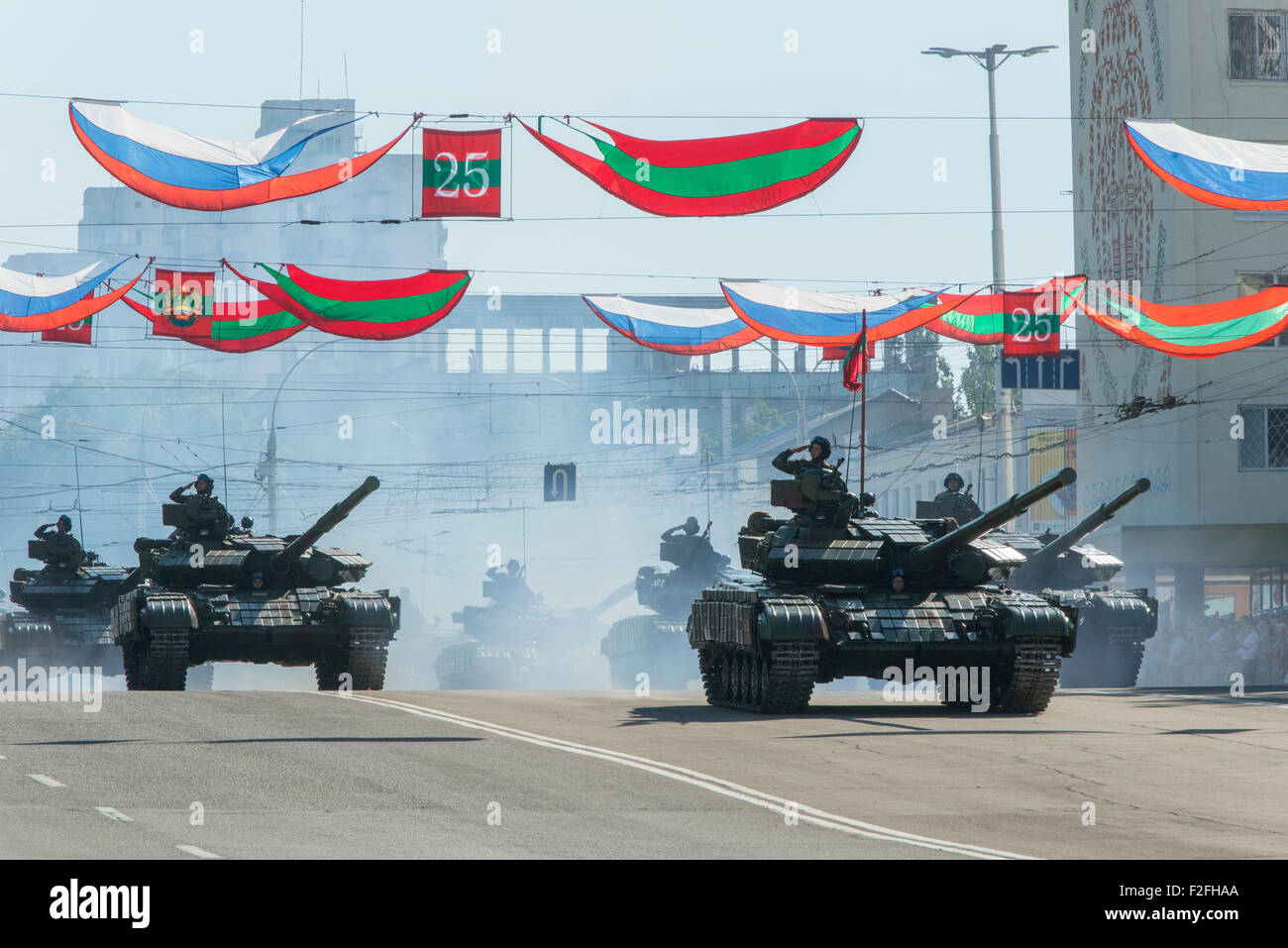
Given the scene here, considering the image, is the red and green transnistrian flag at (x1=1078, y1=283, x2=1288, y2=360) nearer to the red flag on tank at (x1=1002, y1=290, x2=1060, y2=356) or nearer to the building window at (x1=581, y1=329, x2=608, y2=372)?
the red flag on tank at (x1=1002, y1=290, x2=1060, y2=356)

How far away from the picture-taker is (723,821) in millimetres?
12453

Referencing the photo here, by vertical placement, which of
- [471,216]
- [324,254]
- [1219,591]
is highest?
[324,254]

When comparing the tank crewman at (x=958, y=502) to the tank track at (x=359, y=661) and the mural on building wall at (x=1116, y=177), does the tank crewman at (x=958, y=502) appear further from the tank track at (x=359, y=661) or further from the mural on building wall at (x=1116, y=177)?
the mural on building wall at (x=1116, y=177)

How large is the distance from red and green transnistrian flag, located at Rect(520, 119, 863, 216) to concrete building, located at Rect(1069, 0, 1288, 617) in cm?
1833

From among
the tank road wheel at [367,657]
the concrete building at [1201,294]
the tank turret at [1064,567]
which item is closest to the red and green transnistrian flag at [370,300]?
the tank road wheel at [367,657]

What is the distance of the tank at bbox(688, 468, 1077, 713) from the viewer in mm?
20391

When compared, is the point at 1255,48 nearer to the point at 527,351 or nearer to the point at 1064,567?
the point at 1064,567

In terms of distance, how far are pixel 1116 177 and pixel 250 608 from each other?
27.9m

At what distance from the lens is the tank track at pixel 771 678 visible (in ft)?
66.5

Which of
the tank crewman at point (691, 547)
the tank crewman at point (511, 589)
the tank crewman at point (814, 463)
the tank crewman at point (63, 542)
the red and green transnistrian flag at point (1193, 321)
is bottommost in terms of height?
the tank crewman at point (511, 589)

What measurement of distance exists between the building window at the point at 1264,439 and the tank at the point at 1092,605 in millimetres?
11832
